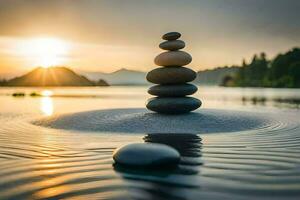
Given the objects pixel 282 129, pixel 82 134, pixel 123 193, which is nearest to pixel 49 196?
pixel 123 193

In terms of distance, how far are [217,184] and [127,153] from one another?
239cm

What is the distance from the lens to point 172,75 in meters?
18.1

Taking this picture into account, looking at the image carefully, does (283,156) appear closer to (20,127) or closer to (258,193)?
(258,193)

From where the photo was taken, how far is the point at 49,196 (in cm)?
628

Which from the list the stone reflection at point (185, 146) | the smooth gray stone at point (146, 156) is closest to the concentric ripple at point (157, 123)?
the stone reflection at point (185, 146)

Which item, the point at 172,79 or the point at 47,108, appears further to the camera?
the point at 47,108

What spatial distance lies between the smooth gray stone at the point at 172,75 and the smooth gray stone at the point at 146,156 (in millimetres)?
9492

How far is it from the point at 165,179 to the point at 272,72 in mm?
118820

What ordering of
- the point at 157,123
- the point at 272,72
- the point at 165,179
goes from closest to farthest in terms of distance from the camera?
the point at 165,179 → the point at 157,123 → the point at 272,72

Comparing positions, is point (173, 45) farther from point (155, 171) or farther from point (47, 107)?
point (47, 107)

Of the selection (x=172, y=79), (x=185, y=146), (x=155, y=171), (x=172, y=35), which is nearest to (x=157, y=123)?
(x=172, y=79)

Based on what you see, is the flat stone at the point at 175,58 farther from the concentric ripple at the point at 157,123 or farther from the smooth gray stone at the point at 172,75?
the concentric ripple at the point at 157,123

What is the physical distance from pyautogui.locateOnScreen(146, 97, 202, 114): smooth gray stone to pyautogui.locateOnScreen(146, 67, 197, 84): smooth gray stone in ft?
2.55

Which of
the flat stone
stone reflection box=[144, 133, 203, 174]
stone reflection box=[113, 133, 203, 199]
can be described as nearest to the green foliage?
the flat stone
